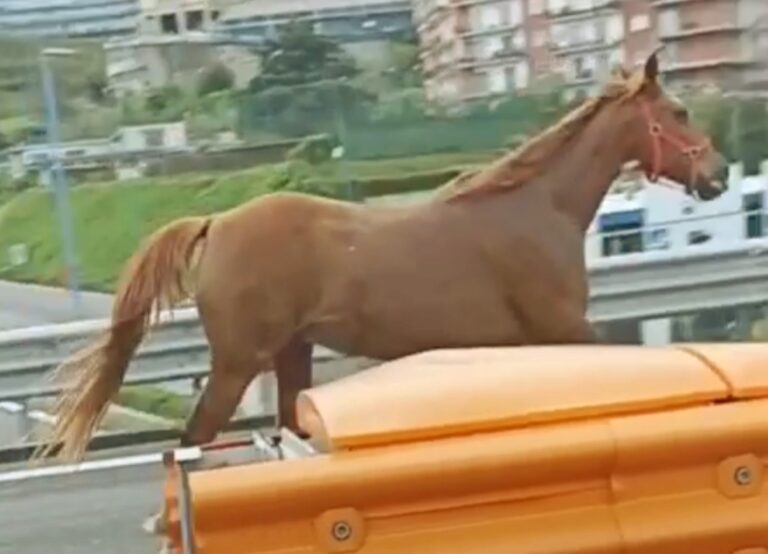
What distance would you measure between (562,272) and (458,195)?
0.25m

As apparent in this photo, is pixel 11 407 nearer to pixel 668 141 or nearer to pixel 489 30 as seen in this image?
pixel 489 30

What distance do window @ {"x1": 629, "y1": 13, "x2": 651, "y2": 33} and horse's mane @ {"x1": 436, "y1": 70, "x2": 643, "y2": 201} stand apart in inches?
34.0

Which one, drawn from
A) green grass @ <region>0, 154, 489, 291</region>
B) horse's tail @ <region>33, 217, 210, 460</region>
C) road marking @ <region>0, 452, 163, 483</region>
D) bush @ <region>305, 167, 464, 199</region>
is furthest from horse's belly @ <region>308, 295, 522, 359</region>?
green grass @ <region>0, 154, 489, 291</region>

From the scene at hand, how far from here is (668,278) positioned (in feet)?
13.8

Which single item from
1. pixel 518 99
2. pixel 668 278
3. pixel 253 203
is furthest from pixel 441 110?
pixel 253 203

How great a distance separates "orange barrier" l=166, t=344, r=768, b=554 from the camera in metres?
1.59

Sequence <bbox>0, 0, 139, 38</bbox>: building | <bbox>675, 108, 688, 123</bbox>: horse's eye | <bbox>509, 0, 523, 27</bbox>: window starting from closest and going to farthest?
<bbox>675, 108, 688, 123</bbox>: horse's eye, <bbox>0, 0, 139, 38</bbox>: building, <bbox>509, 0, 523, 27</bbox>: window

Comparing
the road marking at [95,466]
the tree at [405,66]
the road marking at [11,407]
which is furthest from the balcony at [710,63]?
the road marking at [11,407]

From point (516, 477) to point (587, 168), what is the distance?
152cm

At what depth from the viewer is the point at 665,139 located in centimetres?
300

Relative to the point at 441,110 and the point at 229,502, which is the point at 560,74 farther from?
the point at 229,502

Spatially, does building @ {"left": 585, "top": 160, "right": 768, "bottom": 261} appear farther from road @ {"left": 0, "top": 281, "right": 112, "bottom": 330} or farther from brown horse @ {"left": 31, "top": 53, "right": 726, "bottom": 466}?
road @ {"left": 0, "top": 281, "right": 112, "bottom": 330}

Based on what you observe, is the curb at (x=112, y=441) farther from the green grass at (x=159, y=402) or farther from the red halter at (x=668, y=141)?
the red halter at (x=668, y=141)

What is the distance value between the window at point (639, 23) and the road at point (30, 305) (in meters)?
1.58
